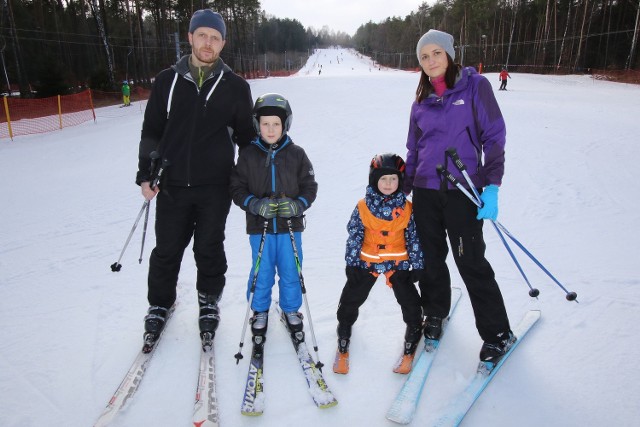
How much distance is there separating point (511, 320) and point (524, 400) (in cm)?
81

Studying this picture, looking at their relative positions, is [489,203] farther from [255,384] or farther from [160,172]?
[160,172]

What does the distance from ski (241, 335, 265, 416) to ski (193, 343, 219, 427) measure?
0.16m

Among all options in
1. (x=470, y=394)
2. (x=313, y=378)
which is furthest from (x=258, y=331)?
(x=470, y=394)

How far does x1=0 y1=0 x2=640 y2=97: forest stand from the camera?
74.4 ft

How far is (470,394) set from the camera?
230 centimetres

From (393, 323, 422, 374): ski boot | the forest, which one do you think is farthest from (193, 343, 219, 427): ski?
the forest

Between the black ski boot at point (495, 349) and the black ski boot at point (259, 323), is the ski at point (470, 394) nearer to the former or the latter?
the black ski boot at point (495, 349)

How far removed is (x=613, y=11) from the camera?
117 ft

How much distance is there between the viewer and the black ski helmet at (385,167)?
2473 mm

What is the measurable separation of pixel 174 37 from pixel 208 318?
3056cm

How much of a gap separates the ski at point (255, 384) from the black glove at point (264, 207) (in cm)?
79

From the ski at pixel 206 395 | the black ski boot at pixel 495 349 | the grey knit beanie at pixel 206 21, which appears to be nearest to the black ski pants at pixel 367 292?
the black ski boot at pixel 495 349

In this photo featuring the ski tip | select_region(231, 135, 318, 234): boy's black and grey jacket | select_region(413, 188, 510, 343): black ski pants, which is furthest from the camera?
select_region(231, 135, 318, 234): boy's black and grey jacket

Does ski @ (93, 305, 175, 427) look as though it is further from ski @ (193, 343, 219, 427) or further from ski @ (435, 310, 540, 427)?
ski @ (435, 310, 540, 427)
